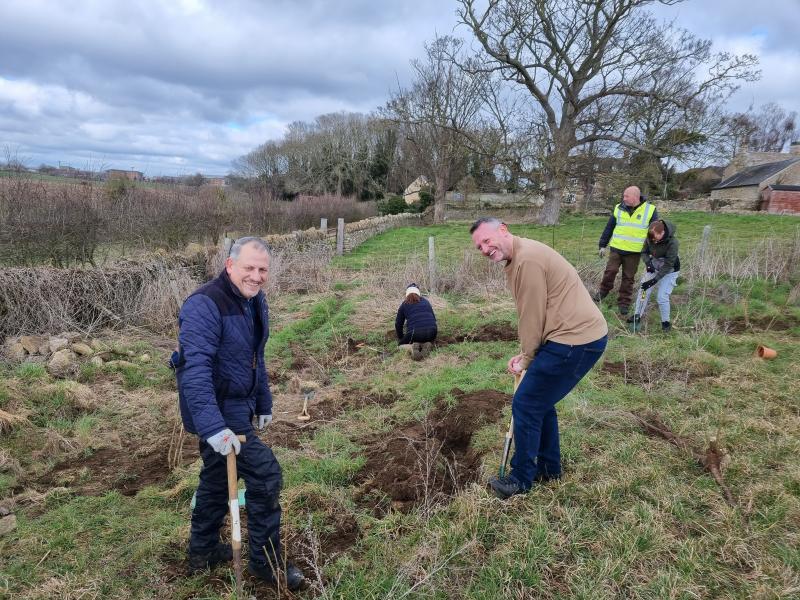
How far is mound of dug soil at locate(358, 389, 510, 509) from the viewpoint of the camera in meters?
3.51

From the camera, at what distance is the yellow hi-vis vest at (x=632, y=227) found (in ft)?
24.3

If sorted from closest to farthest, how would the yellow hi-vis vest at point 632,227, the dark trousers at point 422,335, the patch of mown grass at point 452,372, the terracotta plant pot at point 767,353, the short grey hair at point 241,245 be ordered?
the short grey hair at point 241,245
the patch of mown grass at point 452,372
the terracotta plant pot at point 767,353
the dark trousers at point 422,335
the yellow hi-vis vest at point 632,227

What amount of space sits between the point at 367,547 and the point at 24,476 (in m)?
3.09

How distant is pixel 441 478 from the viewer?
3.70 m

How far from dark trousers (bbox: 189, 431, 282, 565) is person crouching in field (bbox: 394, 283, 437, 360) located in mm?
4081

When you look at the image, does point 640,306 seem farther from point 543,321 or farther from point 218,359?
point 218,359

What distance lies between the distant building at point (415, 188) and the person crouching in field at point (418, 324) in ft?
104

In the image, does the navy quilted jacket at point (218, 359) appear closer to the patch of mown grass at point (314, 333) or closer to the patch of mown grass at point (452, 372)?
the patch of mown grass at point (452, 372)

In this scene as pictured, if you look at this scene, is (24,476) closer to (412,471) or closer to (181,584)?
(181,584)

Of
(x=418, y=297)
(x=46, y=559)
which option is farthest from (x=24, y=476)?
(x=418, y=297)

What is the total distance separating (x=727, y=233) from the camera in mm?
17312

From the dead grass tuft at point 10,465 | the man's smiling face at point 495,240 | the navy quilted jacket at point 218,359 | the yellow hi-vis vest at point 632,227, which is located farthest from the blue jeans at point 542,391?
the yellow hi-vis vest at point 632,227

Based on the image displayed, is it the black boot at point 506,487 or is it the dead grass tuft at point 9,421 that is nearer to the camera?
the black boot at point 506,487

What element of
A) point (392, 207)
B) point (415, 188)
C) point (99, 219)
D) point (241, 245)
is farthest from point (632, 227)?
point (415, 188)
